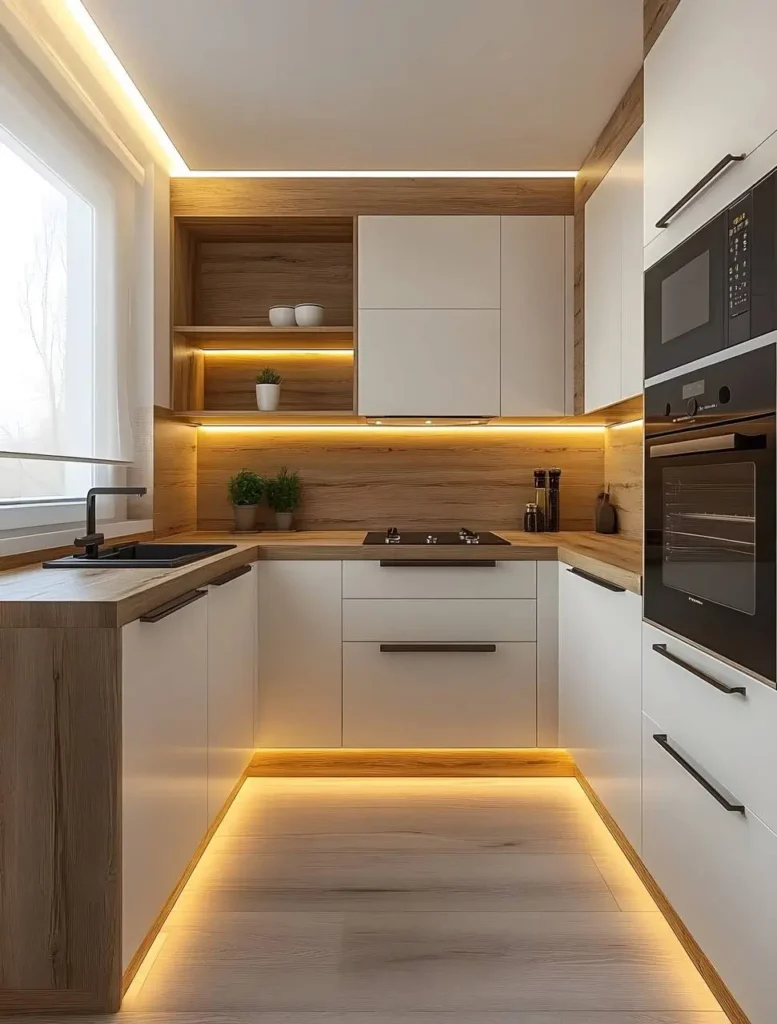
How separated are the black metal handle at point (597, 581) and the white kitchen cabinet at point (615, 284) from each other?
59cm

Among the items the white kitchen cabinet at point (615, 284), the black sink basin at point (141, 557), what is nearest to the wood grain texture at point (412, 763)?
the black sink basin at point (141, 557)

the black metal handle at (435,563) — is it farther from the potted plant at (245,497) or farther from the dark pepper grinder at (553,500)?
the potted plant at (245,497)

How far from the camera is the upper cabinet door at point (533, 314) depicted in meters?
3.30

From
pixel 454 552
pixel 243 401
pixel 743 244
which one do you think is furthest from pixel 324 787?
pixel 743 244

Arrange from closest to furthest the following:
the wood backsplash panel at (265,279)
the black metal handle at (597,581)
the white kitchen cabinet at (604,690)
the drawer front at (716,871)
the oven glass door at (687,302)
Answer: the drawer front at (716,871) → the oven glass door at (687,302) → the white kitchen cabinet at (604,690) → the black metal handle at (597,581) → the wood backsplash panel at (265,279)

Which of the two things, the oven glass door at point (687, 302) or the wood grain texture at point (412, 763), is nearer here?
the oven glass door at point (687, 302)

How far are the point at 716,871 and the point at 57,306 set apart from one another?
239 centimetres

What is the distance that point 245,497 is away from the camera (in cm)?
359

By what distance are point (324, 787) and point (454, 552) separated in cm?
100

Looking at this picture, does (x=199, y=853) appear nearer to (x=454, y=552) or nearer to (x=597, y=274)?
(x=454, y=552)

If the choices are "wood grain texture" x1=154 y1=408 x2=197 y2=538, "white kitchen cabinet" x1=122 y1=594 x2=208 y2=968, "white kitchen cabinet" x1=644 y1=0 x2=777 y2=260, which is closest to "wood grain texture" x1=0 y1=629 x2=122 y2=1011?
"white kitchen cabinet" x1=122 y1=594 x2=208 y2=968

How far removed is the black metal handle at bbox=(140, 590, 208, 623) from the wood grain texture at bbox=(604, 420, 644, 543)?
1.78 m

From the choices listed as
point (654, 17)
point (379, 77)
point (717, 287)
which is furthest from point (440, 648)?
point (654, 17)

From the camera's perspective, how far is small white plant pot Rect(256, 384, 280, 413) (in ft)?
11.3
